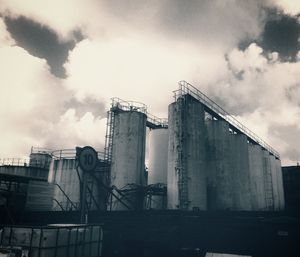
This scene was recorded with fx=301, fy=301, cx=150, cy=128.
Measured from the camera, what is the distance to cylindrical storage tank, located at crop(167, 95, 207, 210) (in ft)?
86.5

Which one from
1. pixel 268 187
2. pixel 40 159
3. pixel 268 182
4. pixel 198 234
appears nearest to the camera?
pixel 198 234

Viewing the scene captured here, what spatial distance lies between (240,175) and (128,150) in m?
12.2

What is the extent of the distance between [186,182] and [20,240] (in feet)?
50.3

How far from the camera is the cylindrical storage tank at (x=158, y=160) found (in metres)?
34.0

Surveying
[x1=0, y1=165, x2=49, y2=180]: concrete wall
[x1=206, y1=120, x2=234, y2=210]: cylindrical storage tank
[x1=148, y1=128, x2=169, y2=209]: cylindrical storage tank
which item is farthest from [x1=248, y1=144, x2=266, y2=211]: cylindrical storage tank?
[x1=0, y1=165, x2=49, y2=180]: concrete wall

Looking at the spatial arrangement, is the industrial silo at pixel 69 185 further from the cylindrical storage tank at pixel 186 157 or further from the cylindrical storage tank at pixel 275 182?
the cylindrical storage tank at pixel 275 182

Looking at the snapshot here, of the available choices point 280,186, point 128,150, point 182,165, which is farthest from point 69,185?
point 280,186

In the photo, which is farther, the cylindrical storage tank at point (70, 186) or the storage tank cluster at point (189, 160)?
the cylindrical storage tank at point (70, 186)

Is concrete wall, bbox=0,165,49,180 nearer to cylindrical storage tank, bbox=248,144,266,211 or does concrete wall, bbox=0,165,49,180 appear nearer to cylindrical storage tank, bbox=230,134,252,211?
cylindrical storage tank, bbox=230,134,252,211

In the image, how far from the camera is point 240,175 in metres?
32.0

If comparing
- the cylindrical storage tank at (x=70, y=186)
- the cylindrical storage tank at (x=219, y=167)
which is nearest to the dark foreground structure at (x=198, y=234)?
the cylindrical storage tank at (x=219, y=167)

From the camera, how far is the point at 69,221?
24.5 m

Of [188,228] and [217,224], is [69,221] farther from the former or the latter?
[217,224]

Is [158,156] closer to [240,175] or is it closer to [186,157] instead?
[186,157]
